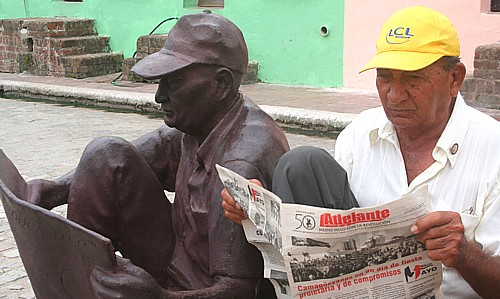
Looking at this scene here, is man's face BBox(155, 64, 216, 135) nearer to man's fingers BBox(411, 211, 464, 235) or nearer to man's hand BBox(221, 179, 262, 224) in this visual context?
man's hand BBox(221, 179, 262, 224)

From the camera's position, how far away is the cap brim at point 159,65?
2258mm

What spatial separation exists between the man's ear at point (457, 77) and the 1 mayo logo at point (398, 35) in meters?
0.17

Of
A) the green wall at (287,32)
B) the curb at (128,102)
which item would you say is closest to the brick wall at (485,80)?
the curb at (128,102)

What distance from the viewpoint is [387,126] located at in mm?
2404

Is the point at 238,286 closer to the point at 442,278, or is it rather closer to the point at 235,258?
the point at 235,258

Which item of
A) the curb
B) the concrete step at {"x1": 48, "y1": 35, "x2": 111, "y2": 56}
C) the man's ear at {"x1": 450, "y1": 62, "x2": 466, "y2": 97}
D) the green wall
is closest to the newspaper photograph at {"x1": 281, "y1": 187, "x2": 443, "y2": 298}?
the man's ear at {"x1": 450, "y1": 62, "x2": 466, "y2": 97}

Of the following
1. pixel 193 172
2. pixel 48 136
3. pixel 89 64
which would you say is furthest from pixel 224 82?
pixel 89 64

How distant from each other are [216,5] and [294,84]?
2140 mm

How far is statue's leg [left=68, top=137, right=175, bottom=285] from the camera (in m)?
2.35

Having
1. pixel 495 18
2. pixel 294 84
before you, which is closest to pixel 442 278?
pixel 495 18

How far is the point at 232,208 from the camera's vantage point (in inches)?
85.9

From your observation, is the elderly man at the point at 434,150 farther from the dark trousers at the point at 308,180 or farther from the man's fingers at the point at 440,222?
the man's fingers at the point at 440,222

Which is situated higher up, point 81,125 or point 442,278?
point 442,278

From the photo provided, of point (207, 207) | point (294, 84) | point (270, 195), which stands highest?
point (270, 195)
